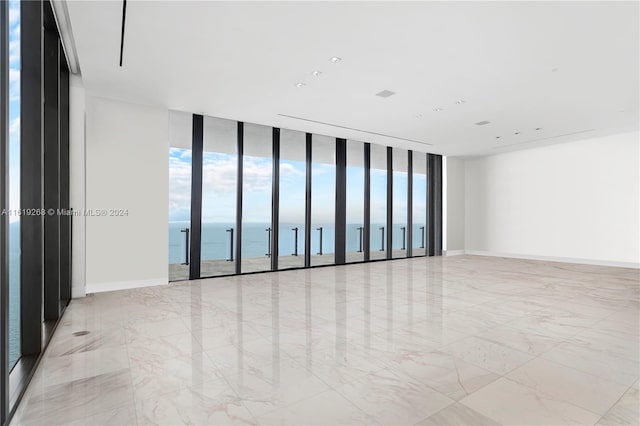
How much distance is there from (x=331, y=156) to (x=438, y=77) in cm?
443

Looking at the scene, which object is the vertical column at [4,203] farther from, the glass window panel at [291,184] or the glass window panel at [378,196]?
the glass window panel at [378,196]

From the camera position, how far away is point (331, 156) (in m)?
9.45

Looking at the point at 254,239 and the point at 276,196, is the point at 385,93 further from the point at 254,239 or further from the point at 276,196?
the point at 254,239

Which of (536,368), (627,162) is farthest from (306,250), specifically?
(627,162)

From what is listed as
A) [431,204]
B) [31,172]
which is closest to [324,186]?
[431,204]

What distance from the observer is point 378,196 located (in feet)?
33.9

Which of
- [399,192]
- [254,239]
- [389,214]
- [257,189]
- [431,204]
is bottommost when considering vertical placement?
[254,239]

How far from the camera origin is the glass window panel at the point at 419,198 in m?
11.6

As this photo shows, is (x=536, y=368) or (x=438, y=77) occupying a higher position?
(x=438, y=77)

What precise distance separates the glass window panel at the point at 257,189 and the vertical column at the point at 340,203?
204 centimetres

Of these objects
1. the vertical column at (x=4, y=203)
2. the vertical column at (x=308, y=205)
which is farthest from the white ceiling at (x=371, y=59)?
the vertical column at (x=4, y=203)

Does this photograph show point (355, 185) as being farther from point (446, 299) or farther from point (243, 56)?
point (243, 56)

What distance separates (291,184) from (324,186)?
1.01 meters

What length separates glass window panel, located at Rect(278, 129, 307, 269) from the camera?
335 inches
